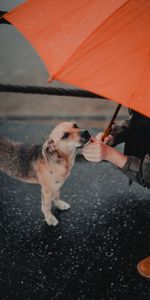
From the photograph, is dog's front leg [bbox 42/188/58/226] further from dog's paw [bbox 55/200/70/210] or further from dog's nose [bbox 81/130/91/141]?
dog's nose [bbox 81/130/91/141]

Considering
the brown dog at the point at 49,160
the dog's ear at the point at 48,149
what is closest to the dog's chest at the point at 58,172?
the brown dog at the point at 49,160

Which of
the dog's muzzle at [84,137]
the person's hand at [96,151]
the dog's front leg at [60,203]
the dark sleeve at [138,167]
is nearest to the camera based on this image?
the person's hand at [96,151]

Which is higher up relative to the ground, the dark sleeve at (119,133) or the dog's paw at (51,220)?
the dark sleeve at (119,133)

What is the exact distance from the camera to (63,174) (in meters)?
2.94

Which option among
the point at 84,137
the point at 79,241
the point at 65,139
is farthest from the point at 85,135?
the point at 79,241

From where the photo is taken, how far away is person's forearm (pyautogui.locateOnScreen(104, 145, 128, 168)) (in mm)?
2476

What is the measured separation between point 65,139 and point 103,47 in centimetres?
95

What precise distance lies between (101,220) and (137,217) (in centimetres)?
32

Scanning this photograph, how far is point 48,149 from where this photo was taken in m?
2.79

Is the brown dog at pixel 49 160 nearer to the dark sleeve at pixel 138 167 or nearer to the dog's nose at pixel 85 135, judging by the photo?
the dog's nose at pixel 85 135

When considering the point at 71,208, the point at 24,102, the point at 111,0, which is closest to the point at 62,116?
the point at 24,102

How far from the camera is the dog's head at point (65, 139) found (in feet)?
8.97

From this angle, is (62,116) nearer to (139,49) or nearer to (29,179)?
(29,179)

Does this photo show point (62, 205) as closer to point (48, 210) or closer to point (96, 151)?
point (48, 210)
